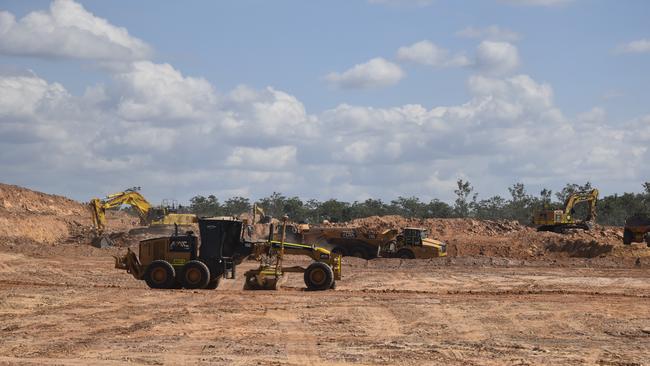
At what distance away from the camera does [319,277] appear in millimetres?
25531

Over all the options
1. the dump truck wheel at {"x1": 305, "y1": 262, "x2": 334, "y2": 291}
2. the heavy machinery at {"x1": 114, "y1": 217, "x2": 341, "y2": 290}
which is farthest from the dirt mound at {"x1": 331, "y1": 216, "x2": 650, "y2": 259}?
the heavy machinery at {"x1": 114, "y1": 217, "x2": 341, "y2": 290}

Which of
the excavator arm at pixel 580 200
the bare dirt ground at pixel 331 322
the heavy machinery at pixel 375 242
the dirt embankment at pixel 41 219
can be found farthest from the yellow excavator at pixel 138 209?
the excavator arm at pixel 580 200

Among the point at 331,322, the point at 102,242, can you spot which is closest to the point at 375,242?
the point at 102,242

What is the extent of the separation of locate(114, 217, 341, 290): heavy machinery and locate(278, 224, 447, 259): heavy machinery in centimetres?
1888

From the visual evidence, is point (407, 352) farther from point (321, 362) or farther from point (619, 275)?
point (619, 275)

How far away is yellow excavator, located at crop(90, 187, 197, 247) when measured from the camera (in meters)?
54.0

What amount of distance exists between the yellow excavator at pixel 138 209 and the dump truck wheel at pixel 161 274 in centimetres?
2809

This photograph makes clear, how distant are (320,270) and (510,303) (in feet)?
18.9

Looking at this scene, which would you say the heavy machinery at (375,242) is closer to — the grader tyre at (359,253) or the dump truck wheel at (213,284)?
the grader tyre at (359,253)

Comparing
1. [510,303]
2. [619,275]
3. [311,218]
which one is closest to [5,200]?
[311,218]

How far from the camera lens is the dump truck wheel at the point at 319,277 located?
25484 mm

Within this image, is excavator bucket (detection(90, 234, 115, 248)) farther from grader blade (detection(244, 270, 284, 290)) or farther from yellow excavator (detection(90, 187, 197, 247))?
grader blade (detection(244, 270, 284, 290))

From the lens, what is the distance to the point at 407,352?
14070 millimetres

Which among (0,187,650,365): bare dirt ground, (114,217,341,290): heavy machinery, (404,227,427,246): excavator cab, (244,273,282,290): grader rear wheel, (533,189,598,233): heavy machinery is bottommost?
(0,187,650,365): bare dirt ground
